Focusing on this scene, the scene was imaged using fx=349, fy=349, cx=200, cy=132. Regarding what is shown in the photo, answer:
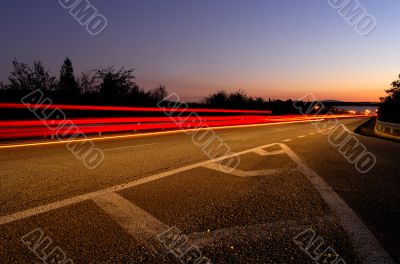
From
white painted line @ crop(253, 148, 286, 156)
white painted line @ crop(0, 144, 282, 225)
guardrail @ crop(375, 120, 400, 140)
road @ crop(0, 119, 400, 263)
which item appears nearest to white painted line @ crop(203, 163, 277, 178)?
road @ crop(0, 119, 400, 263)

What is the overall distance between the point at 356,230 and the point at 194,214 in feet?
6.27

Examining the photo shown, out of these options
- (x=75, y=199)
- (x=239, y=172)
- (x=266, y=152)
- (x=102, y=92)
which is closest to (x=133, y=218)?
(x=75, y=199)

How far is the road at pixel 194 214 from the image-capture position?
3330 millimetres

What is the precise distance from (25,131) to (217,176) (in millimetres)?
9866

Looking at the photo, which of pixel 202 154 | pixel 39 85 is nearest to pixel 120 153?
pixel 202 154

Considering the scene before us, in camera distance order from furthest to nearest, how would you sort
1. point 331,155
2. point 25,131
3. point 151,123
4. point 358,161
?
point 151,123 → point 25,131 → point 331,155 → point 358,161

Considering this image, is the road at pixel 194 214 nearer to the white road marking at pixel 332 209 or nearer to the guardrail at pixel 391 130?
the white road marking at pixel 332 209

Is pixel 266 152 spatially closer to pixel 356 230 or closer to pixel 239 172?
pixel 239 172

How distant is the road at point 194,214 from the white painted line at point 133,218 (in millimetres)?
13

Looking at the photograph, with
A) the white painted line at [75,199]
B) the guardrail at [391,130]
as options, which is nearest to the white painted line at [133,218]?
the white painted line at [75,199]

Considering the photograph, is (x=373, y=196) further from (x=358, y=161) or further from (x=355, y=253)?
(x=358, y=161)

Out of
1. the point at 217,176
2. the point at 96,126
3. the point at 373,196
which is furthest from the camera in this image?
the point at 96,126

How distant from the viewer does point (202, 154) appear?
32.0 feet

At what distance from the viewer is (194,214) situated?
174 inches
